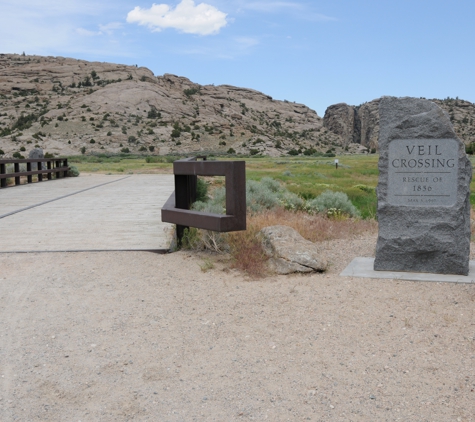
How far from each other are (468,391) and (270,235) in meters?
3.71

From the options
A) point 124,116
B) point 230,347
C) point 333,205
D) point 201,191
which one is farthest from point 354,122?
point 230,347

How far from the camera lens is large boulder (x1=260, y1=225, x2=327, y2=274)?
6.57 meters

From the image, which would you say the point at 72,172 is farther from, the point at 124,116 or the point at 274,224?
the point at 124,116

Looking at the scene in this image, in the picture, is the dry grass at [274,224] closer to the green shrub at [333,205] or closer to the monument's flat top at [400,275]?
the green shrub at [333,205]

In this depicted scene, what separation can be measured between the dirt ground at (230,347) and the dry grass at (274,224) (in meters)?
0.37

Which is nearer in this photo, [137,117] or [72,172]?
[72,172]

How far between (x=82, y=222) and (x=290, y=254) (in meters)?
5.34

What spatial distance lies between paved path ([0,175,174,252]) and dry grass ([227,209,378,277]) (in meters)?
1.25

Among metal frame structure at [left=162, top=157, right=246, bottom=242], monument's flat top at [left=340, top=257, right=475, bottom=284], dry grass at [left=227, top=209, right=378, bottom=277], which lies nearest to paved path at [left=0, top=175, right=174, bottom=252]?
metal frame structure at [left=162, top=157, right=246, bottom=242]

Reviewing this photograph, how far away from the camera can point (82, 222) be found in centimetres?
1056

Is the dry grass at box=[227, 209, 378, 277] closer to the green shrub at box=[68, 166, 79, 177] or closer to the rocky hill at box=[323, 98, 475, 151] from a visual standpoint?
the green shrub at box=[68, 166, 79, 177]

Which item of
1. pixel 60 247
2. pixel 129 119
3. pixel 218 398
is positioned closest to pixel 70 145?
pixel 129 119

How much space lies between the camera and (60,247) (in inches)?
322

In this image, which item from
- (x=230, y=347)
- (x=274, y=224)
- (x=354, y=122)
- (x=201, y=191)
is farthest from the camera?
(x=354, y=122)
